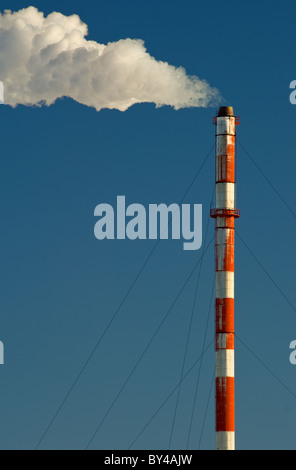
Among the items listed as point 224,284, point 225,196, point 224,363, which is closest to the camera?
point 224,363

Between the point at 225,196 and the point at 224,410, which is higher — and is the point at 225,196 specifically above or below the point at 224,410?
above

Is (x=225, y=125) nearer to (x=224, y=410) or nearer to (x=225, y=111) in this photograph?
(x=225, y=111)

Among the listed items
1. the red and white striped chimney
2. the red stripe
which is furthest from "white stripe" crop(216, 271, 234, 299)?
the red stripe

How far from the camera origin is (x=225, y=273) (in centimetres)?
9125

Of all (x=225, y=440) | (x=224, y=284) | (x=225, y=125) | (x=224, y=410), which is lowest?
(x=225, y=440)

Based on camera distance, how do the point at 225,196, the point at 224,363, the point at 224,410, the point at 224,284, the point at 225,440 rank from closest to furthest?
the point at 225,440, the point at 224,410, the point at 224,363, the point at 224,284, the point at 225,196

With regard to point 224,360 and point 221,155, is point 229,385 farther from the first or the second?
point 221,155

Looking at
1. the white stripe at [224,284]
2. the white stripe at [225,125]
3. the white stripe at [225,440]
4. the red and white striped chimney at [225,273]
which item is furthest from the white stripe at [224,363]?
the white stripe at [225,125]

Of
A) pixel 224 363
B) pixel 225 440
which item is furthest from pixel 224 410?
pixel 224 363

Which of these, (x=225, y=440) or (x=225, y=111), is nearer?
(x=225, y=440)

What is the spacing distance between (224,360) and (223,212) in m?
9.68

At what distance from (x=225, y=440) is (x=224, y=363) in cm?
502
